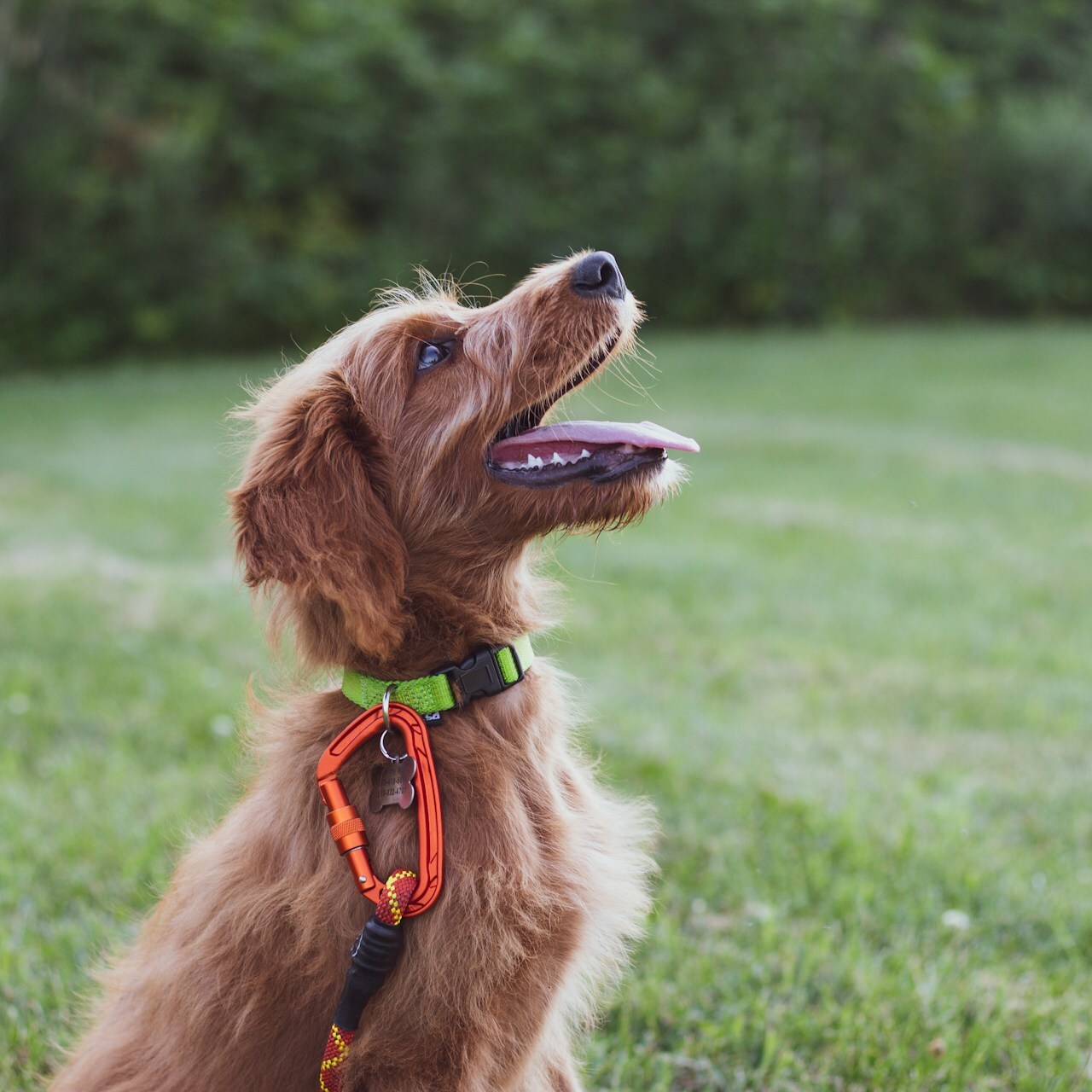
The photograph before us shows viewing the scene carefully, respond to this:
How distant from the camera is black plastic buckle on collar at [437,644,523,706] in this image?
8.27 feet

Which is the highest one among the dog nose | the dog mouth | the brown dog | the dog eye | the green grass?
the dog nose

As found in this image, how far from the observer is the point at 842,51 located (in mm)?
27766

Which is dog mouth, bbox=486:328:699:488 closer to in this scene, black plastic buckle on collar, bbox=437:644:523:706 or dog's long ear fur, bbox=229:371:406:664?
dog's long ear fur, bbox=229:371:406:664

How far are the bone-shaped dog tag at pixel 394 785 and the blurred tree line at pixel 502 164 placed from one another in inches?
820

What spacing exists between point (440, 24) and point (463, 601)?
28675 millimetres

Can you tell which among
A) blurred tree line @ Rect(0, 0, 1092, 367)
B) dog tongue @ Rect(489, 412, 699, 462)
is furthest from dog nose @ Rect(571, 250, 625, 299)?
blurred tree line @ Rect(0, 0, 1092, 367)

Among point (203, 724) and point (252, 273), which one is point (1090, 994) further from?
point (252, 273)

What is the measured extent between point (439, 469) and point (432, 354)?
0.32m

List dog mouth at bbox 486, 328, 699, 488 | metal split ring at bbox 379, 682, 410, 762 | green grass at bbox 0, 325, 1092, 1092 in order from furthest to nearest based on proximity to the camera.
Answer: green grass at bbox 0, 325, 1092, 1092 < dog mouth at bbox 486, 328, 699, 488 < metal split ring at bbox 379, 682, 410, 762

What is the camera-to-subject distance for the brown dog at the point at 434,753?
7.68 feet

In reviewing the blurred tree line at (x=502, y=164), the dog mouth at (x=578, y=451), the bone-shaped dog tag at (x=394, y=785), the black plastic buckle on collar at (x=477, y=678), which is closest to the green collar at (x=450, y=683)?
the black plastic buckle on collar at (x=477, y=678)

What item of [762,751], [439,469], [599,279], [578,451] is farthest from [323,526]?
[762,751]

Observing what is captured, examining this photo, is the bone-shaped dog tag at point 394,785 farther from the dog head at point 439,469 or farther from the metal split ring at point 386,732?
the dog head at point 439,469

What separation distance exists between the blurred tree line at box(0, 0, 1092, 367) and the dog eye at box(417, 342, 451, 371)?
2022cm
